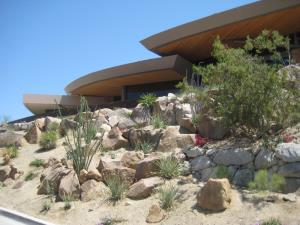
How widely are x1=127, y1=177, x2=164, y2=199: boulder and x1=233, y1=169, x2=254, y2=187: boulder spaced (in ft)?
5.94

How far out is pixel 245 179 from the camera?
974cm

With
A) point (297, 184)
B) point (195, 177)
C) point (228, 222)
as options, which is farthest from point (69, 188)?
point (297, 184)

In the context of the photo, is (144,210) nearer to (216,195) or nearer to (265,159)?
(216,195)

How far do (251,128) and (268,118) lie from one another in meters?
0.56

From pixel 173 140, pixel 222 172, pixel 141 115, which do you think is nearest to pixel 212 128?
pixel 173 140

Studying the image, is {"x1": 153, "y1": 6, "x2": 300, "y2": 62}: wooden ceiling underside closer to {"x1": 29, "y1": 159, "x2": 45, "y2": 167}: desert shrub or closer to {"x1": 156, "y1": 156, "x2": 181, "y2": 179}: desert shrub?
{"x1": 29, "y1": 159, "x2": 45, "y2": 167}: desert shrub

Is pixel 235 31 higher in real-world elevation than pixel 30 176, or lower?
higher

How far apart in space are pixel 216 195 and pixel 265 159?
1.67 m

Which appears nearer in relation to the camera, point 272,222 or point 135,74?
point 272,222

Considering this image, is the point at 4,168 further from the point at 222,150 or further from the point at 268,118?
the point at 268,118

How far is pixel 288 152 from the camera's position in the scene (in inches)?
363

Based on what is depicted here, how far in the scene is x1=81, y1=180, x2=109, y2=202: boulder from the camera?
11.0 metres

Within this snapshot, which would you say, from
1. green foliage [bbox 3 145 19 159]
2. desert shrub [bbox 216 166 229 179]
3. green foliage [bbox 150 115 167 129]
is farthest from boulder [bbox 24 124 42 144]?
desert shrub [bbox 216 166 229 179]

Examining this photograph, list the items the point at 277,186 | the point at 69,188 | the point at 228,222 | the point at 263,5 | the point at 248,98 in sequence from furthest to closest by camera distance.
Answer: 1. the point at 263,5
2. the point at 69,188
3. the point at 248,98
4. the point at 277,186
5. the point at 228,222
